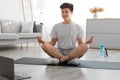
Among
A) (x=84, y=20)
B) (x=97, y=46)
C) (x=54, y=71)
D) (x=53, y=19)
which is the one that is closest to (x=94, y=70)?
(x=54, y=71)

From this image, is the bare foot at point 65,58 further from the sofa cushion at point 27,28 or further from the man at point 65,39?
the sofa cushion at point 27,28

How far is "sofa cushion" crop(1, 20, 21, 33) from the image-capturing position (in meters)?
5.61

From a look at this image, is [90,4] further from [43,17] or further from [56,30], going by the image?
[56,30]

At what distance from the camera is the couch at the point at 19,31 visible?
5.13 meters

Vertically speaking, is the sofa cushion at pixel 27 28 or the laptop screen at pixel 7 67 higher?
the sofa cushion at pixel 27 28

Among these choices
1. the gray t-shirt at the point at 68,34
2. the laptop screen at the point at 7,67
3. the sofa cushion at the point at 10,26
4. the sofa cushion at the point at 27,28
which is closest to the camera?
the laptop screen at the point at 7,67

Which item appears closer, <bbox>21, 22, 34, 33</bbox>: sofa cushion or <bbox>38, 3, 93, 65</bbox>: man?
<bbox>38, 3, 93, 65</bbox>: man

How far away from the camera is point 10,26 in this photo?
577 cm

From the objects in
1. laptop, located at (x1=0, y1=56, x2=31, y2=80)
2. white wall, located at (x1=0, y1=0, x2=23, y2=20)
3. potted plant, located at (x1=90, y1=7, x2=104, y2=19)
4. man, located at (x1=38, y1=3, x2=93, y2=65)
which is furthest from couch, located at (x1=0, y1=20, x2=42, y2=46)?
laptop, located at (x1=0, y1=56, x2=31, y2=80)

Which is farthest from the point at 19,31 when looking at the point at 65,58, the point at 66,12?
the point at 65,58

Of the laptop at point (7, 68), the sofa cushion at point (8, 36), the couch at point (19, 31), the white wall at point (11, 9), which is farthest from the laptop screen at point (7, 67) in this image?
the white wall at point (11, 9)

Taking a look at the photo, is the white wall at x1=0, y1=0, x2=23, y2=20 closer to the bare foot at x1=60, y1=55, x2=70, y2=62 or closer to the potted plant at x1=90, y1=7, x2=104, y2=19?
the potted plant at x1=90, y1=7, x2=104, y2=19

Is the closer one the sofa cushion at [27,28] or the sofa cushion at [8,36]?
the sofa cushion at [8,36]

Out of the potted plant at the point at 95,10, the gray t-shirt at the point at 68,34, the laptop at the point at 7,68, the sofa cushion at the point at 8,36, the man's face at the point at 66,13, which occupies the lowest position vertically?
the laptop at the point at 7,68
